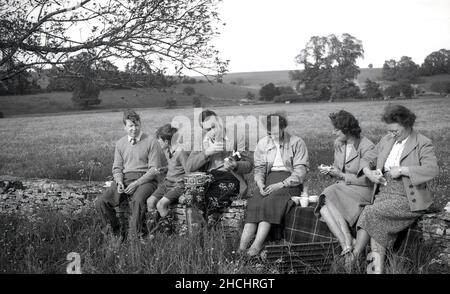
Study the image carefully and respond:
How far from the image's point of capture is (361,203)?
4.60 m

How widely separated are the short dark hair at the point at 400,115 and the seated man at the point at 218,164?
1.77m

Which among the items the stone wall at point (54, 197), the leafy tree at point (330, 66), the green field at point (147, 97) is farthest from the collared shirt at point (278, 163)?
the leafy tree at point (330, 66)

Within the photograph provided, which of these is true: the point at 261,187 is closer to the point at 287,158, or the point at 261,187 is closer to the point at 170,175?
the point at 287,158

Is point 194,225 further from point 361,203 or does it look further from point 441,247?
point 441,247

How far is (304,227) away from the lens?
4777 mm

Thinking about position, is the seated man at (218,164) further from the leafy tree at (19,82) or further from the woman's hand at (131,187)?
the leafy tree at (19,82)

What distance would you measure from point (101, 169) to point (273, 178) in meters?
6.83

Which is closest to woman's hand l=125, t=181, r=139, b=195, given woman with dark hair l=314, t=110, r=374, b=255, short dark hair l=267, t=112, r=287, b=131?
short dark hair l=267, t=112, r=287, b=131

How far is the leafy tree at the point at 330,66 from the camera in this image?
58.4 ft

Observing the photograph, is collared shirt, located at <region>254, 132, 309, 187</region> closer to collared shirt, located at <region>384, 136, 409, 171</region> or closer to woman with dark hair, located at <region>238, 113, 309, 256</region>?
woman with dark hair, located at <region>238, 113, 309, 256</region>

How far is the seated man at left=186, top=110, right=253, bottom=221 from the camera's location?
5.23 meters

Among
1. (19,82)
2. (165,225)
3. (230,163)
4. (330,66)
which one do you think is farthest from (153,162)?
(330,66)
